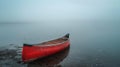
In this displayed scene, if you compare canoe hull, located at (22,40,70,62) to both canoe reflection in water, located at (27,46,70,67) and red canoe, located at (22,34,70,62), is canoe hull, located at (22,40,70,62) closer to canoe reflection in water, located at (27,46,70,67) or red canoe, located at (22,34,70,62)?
red canoe, located at (22,34,70,62)

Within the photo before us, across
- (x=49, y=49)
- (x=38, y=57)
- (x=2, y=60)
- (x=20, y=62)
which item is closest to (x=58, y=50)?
(x=49, y=49)

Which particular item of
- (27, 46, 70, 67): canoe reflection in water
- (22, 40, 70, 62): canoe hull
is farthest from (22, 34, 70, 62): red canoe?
(27, 46, 70, 67): canoe reflection in water

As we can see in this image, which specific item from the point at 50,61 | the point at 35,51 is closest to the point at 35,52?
the point at 35,51

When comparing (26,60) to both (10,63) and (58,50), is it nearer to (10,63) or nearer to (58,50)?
(10,63)

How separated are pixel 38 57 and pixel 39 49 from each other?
3.66ft

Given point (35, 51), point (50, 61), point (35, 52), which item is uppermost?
point (35, 51)

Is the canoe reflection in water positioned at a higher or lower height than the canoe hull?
lower

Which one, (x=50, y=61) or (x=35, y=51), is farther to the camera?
(x=50, y=61)

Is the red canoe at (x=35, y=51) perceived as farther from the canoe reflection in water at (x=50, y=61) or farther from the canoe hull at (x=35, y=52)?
the canoe reflection in water at (x=50, y=61)

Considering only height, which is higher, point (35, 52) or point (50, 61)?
point (35, 52)

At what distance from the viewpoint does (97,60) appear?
2208cm

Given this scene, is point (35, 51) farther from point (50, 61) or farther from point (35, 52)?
point (50, 61)

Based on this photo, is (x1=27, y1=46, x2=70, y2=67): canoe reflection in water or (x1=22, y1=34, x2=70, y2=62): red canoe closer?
(x1=22, y1=34, x2=70, y2=62): red canoe

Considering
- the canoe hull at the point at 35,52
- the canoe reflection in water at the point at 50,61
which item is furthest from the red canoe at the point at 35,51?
the canoe reflection in water at the point at 50,61
